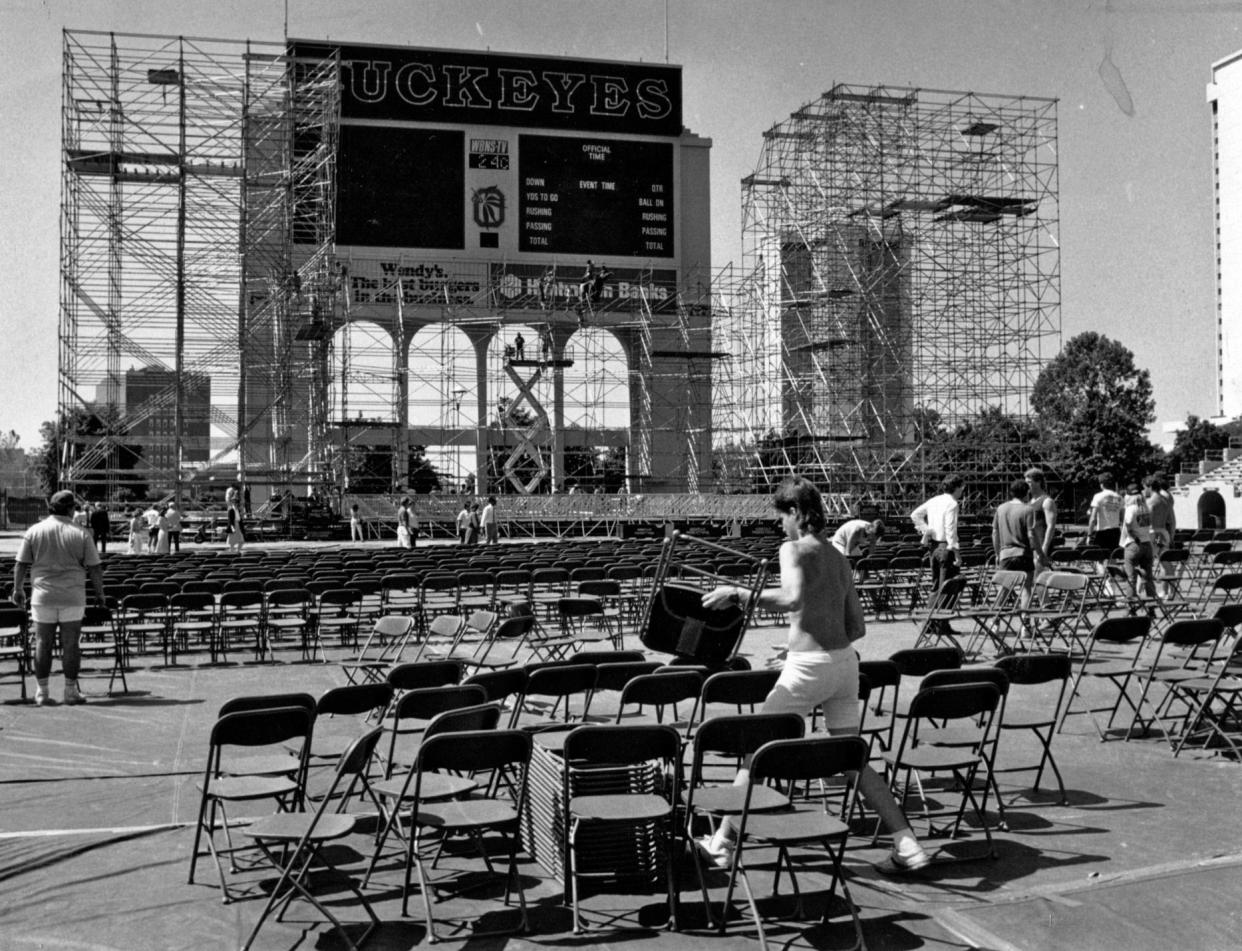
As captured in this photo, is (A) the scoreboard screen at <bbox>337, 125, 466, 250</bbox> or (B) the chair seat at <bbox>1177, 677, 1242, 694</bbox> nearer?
(B) the chair seat at <bbox>1177, 677, 1242, 694</bbox>

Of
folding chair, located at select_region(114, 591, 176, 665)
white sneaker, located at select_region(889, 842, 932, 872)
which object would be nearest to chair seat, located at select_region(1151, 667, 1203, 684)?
white sneaker, located at select_region(889, 842, 932, 872)

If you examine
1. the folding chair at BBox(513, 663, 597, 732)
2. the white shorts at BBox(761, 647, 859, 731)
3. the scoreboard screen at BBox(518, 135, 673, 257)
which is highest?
the scoreboard screen at BBox(518, 135, 673, 257)

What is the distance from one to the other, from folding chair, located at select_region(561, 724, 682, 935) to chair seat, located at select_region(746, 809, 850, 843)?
352mm

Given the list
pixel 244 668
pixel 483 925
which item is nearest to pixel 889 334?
pixel 244 668

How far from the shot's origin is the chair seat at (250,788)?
4977 millimetres

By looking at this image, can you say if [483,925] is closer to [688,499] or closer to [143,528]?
[143,528]

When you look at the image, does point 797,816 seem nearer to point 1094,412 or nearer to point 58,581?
point 58,581

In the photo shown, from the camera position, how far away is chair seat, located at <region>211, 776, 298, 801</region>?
498 centimetres

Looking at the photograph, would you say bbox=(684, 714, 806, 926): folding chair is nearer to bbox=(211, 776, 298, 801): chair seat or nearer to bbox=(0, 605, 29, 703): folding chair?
bbox=(211, 776, 298, 801): chair seat

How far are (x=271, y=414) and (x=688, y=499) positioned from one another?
46.8 feet

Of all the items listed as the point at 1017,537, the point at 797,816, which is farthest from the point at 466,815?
the point at 1017,537

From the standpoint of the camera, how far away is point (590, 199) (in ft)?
149

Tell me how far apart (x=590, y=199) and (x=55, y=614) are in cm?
3791

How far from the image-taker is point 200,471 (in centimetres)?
3681
